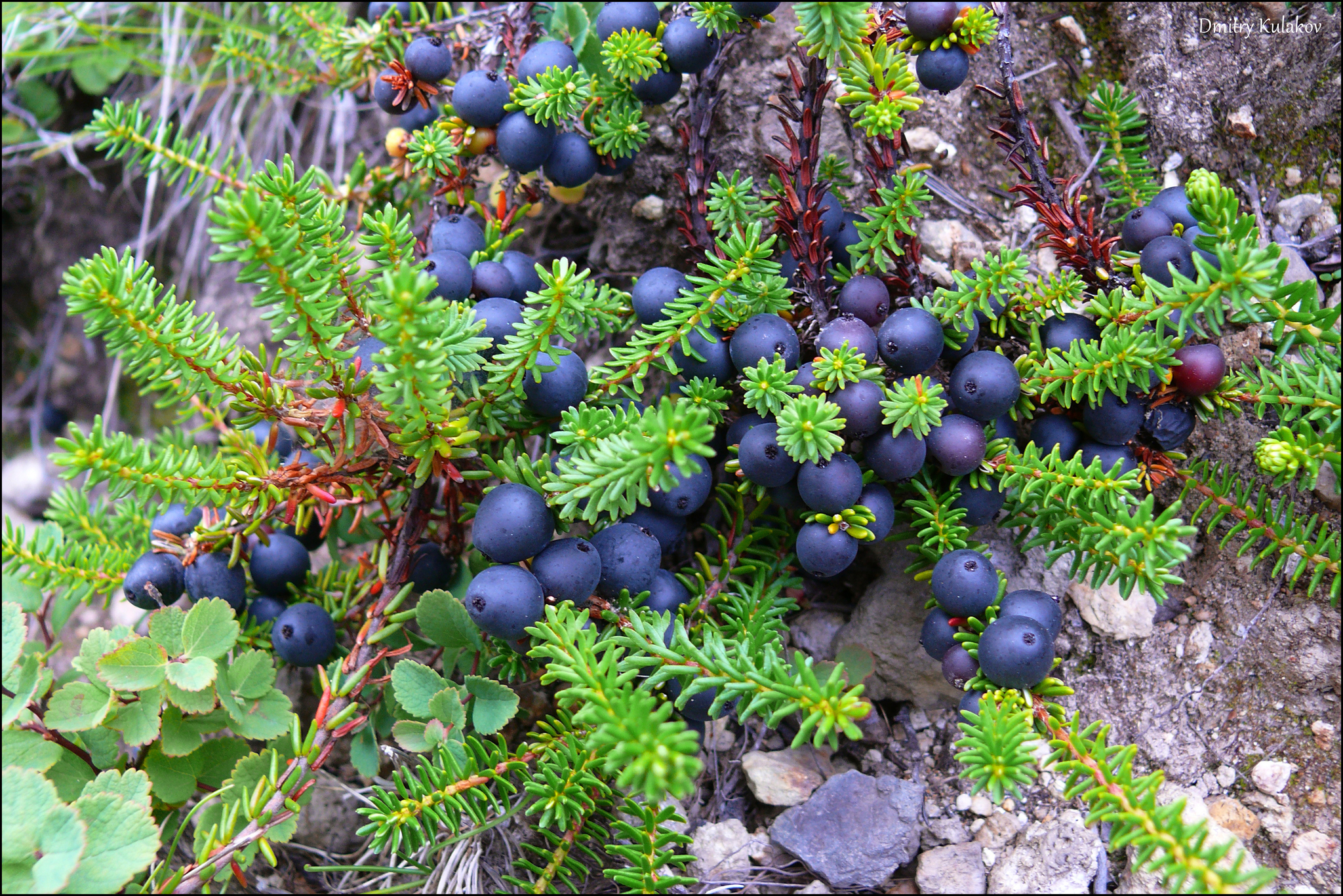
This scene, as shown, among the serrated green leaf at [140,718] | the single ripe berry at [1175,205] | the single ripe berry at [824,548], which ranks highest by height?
the single ripe berry at [1175,205]

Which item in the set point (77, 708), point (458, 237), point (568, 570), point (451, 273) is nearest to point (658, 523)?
point (568, 570)

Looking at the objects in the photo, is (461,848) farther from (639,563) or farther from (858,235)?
Result: (858,235)

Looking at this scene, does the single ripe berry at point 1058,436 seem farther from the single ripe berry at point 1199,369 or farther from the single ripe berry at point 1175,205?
the single ripe berry at point 1175,205

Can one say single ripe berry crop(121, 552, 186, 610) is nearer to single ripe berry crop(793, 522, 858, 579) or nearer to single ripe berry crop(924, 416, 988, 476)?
single ripe berry crop(793, 522, 858, 579)

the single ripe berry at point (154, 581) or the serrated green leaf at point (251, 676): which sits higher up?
the single ripe berry at point (154, 581)

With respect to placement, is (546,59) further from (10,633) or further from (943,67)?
(10,633)

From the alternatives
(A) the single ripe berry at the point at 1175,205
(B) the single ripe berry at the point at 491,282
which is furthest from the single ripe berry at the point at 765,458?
(A) the single ripe berry at the point at 1175,205

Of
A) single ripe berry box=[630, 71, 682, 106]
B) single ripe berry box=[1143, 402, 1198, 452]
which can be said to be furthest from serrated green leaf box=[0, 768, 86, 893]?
single ripe berry box=[1143, 402, 1198, 452]
